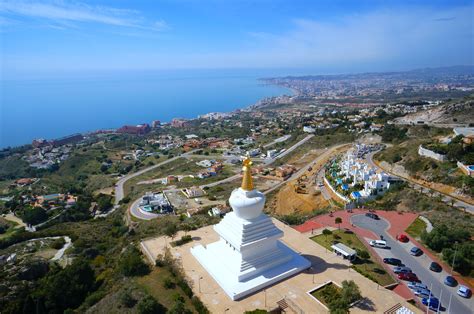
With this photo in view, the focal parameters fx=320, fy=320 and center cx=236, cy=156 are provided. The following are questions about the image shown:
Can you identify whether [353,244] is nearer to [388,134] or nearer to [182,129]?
[388,134]

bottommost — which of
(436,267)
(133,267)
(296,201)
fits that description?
(296,201)

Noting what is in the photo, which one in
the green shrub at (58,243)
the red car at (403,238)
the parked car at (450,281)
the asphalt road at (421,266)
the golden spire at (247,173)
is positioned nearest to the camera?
the asphalt road at (421,266)

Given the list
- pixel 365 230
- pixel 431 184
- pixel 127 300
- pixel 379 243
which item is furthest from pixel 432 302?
pixel 431 184

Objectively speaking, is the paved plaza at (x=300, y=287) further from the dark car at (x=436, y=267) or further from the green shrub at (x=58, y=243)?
the green shrub at (x=58, y=243)

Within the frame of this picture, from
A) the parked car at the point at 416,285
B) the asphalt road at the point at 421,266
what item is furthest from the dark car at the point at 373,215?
the parked car at the point at 416,285

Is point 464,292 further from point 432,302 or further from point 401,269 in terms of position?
point 401,269

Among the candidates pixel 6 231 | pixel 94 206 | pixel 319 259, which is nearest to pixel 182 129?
pixel 94 206
